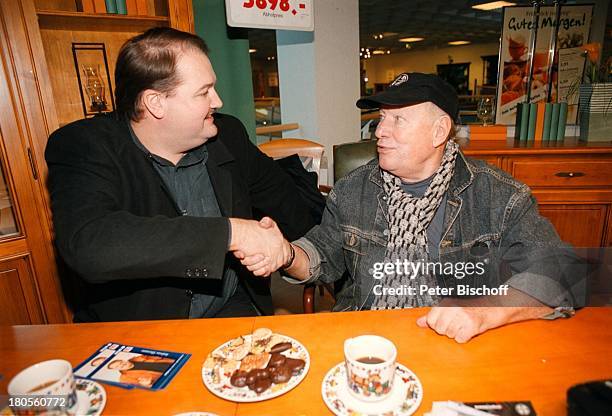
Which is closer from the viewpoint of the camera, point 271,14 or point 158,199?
point 158,199

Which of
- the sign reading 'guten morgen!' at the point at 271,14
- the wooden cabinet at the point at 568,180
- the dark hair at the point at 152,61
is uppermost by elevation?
the sign reading 'guten morgen!' at the point at 271,14

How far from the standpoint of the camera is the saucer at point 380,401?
73 centimetres

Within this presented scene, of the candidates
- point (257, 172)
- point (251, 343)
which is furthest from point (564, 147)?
point (251, 343)

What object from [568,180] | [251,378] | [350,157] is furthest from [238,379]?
[568,180]

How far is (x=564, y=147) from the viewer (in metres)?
2.71

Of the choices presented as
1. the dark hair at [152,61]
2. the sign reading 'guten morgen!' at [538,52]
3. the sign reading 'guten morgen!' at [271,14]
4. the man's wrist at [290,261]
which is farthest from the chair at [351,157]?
the sign reading 'guten morgen!' at [538,52]

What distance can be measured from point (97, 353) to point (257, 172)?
3.29 feet

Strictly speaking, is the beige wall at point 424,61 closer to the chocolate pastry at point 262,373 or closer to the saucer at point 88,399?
the chocolate pastry at point 262,373

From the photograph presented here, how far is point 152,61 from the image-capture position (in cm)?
136

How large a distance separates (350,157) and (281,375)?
4.80 feet

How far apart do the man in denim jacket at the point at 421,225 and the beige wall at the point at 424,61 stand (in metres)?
14.0

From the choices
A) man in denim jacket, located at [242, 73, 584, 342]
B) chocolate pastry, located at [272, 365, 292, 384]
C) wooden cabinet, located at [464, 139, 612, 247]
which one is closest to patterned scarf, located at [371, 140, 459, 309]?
man in denim jacket, located at [242, 73, 584, 342]

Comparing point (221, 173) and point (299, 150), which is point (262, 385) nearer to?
point (221, 173)

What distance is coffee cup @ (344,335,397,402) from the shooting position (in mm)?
723
